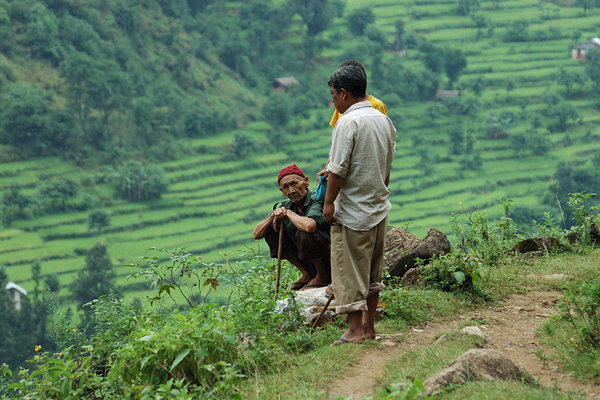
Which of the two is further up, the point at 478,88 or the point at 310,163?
the point at 478,88

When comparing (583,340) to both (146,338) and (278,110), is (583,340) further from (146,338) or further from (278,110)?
(278,110)

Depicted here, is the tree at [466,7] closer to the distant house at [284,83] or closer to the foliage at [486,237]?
the distant house at [284,83]

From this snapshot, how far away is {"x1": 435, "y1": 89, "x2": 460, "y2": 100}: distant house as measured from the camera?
190ft

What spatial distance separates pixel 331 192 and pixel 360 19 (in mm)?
64336

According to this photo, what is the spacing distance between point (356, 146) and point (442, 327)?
128cm

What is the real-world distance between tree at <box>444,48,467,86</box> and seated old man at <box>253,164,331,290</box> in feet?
187

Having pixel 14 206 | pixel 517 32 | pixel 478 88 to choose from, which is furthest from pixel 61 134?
pixel 517 32

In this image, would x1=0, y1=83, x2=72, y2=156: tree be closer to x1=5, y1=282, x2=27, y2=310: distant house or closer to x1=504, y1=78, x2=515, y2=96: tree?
x1=5, y1=282, x2=27, y2=310: distant house

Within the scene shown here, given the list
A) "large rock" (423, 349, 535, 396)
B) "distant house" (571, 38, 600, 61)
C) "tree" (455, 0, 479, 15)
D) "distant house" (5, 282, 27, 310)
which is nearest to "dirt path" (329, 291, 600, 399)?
"large rock" (423, 349, 535, 396)

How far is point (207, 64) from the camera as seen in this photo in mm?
61719

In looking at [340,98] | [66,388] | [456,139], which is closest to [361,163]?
[340,98]

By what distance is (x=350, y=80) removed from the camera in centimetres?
350

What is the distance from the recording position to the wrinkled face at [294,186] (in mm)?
4391

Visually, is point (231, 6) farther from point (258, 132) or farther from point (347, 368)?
point (347, 368)
